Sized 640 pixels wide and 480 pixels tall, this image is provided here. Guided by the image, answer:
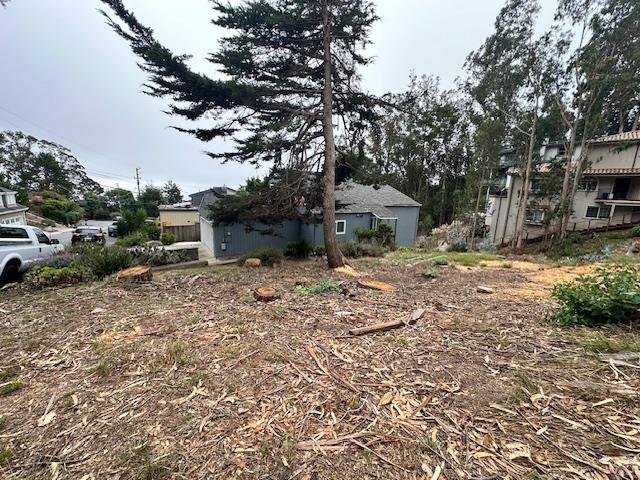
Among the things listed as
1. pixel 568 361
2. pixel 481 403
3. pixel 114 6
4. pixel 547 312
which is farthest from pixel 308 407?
pixel 114 6

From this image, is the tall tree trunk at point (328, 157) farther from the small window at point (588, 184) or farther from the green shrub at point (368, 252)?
the small window at point (588, 184)

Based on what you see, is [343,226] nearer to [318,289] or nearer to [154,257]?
[154,257]

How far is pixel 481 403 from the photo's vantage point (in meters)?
1.99

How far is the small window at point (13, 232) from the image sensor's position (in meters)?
6.25

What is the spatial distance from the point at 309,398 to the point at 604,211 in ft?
83.3

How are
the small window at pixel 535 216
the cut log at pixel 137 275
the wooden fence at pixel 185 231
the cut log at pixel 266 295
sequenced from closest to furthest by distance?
the cut log at pixel 266 295 → the cut log at pixel 137 275 → the small window at pixel 535 216 → the wooden fence at pixel 185 231

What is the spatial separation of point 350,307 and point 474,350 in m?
1.89

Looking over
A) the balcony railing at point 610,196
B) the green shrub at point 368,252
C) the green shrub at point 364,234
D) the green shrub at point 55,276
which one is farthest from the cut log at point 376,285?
the balcony railing at point 610,196

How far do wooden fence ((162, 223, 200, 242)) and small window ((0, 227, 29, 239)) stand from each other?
1474 centimetres

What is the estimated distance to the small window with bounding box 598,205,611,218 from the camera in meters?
17.7

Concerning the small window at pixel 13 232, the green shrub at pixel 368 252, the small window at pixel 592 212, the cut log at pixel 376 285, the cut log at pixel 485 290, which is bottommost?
the green shrub at pixel 368 252

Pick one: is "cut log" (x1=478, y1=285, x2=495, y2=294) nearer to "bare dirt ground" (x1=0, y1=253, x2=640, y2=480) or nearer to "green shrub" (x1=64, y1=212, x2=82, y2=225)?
"bare dirt ground" (x1=0, y1=253, x2=640, y2=480)

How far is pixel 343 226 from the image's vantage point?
52.2 feet

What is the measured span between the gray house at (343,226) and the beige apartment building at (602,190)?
7.42 m
